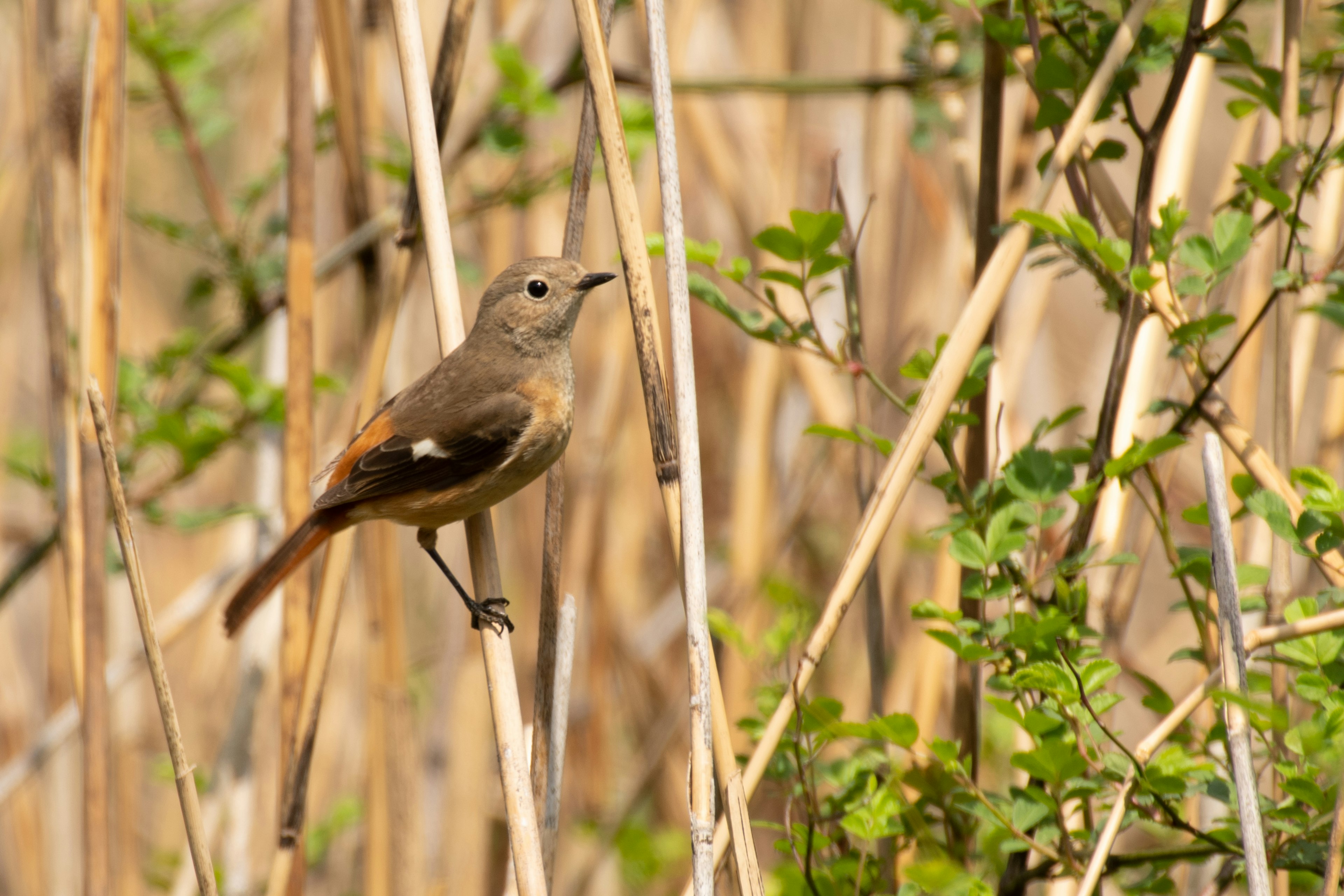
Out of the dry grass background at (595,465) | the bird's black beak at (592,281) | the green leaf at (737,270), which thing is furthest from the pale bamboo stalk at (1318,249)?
the bird's black beak at (592,281)

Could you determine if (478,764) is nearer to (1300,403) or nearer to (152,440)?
(152,440)

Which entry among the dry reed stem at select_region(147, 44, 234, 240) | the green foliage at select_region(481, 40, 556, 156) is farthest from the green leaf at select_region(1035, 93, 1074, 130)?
the dry reed stem at select_region(147, 44, 234, 240)

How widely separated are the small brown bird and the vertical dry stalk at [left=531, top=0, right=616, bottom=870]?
0.37 m

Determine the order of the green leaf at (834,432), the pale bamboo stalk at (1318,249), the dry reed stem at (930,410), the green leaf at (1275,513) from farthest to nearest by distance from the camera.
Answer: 1. the pale bamboo stalk at (1318,249)
2. the green leaf at (834,432)
3. the dry reed stem at (930,410)
4. the green leaf at (1275,513)

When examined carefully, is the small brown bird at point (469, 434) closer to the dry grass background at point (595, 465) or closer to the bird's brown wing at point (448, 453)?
the bird's brown wing at point (448, 453)

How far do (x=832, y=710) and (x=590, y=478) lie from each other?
178cm

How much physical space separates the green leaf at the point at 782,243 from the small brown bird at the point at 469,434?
517 mm

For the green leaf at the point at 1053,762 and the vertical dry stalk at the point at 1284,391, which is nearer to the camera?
the green leaf at the point at 1053,762

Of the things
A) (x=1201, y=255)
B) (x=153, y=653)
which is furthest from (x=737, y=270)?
(x=153, y=653)

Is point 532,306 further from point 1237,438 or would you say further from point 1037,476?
point 1237,438

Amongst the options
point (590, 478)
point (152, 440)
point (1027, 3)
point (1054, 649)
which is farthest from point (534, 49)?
point (1054, 649)

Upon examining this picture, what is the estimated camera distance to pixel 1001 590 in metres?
1.57

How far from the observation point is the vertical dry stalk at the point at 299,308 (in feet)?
6.35

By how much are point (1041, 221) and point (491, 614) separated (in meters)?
1.00
